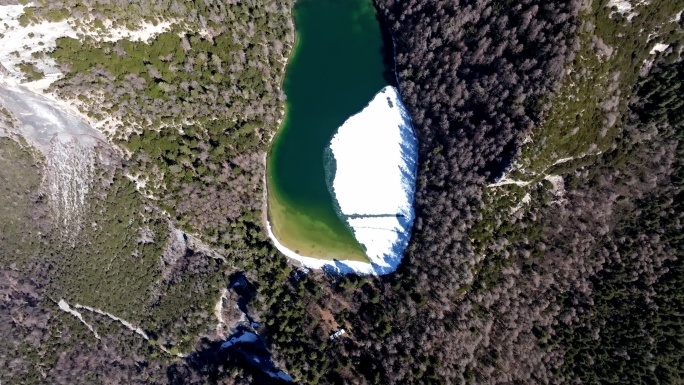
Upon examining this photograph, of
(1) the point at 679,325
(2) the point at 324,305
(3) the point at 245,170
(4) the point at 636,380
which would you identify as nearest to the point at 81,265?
(3) the point at 245,170

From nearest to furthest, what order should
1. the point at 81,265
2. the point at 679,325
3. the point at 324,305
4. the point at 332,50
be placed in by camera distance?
the point at 679,325 → the point at 81,265 → the point at 324,305 → the point at 332,50

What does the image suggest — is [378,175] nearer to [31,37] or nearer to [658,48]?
[658,48]

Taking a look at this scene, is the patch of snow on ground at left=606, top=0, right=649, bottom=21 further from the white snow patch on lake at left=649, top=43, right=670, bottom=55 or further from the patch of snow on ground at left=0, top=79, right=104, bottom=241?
the patch of snow on ground at left=0, top=79, right=104, bottom=241

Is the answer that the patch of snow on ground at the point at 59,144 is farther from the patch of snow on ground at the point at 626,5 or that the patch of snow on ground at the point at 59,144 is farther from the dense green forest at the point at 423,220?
the patch of snow on ground at the point at 626,5

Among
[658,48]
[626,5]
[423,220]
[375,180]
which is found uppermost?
[626,5]

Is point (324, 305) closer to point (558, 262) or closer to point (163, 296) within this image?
point (163, 296)

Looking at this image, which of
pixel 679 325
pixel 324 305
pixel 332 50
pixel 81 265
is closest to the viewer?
pixel 679 325

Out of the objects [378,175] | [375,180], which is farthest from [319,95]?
[375,180]
